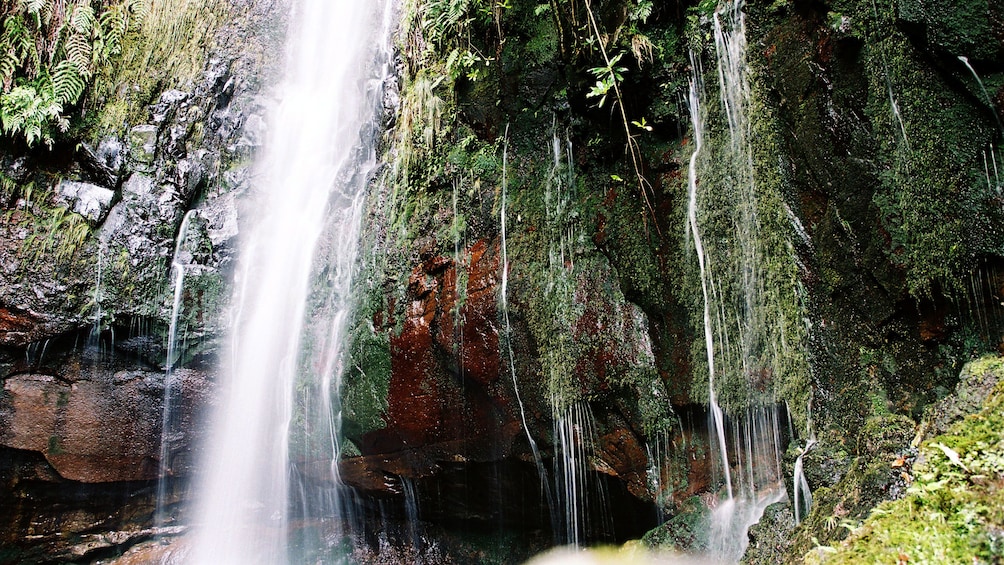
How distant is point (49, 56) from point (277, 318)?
463 cm

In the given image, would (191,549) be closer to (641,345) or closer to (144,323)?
(144,323)

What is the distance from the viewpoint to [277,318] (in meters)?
7.01

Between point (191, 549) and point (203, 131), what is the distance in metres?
5.37

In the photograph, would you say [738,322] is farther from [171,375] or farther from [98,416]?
[98,416]

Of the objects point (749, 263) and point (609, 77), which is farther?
point (609, 77)

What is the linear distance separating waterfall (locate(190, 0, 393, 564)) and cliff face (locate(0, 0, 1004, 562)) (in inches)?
12.1

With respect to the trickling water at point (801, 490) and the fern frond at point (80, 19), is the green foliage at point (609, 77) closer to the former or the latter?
the trickling water at point (801, 490)

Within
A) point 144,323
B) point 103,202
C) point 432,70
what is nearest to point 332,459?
point 144,323

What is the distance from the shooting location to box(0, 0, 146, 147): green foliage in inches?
273

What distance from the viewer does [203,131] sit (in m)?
7.61

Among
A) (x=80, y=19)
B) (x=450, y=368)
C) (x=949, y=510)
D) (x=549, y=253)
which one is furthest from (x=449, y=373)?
(x=80, y=19)

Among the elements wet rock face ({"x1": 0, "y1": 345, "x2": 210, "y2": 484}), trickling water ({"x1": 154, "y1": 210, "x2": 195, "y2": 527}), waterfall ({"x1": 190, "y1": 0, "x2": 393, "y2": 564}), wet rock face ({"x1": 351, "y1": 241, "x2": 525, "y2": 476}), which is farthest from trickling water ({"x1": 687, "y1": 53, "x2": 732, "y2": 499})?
trickling water ({"x1": 154, "y1": 210, "x2": 195, "y2": 527})

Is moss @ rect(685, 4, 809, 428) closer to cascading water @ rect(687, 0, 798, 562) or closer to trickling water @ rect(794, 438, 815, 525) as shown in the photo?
cascading water @ rect(687, 0, 798, 562)

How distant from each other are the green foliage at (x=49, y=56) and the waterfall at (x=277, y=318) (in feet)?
7.88
